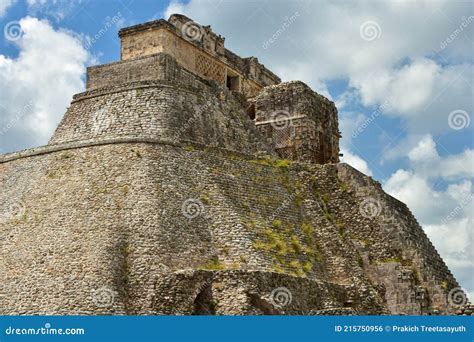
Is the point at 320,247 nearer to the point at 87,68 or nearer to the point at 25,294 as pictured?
the point at 25,294

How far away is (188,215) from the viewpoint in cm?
2289

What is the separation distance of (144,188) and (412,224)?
1011cm

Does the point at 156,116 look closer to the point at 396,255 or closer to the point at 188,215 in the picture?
the point at 188,215

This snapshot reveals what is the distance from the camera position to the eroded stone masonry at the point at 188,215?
68.7 feet

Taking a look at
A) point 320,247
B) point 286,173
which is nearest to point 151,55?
point 286,173

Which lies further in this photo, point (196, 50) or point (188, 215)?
point (196, 50)

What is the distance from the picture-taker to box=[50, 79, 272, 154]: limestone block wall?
26156 mm

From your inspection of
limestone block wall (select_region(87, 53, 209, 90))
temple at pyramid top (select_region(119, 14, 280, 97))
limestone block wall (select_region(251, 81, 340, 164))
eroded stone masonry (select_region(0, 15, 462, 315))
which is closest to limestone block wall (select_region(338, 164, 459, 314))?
eroded stone masonry (select_region(0, 15, 462, 315))

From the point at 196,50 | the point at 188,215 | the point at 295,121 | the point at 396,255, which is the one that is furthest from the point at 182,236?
the point at 196,50

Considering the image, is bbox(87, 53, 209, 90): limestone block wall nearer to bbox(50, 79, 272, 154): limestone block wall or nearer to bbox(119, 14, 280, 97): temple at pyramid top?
bbox(50, 79, 272, 154): limestone block wall

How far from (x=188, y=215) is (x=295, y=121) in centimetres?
973

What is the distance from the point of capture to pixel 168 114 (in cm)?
2652

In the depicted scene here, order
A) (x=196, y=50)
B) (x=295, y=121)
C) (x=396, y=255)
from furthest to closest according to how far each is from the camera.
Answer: (x=196, y=50), (x=295, y=121), (x=396, y=255)

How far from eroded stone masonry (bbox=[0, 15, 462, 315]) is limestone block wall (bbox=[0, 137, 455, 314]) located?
1.7 inches
